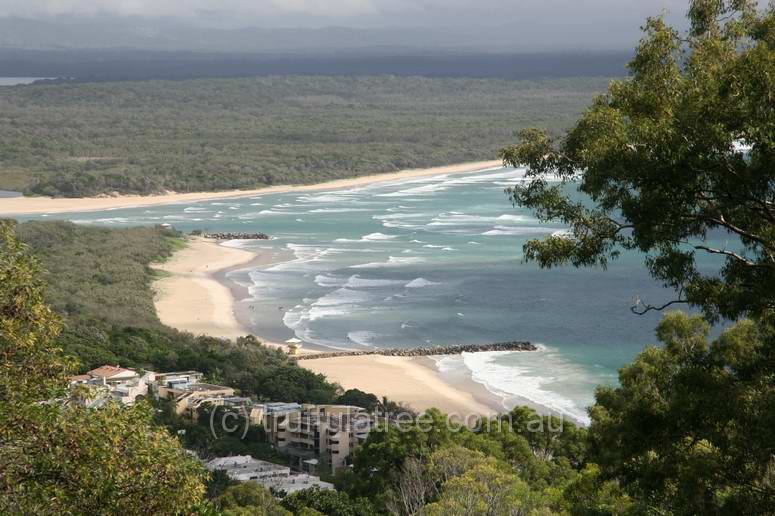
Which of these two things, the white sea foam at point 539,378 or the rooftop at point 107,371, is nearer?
the rooftop at point 107,371

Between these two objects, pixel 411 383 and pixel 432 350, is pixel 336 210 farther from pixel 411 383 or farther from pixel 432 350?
pixel 411 383

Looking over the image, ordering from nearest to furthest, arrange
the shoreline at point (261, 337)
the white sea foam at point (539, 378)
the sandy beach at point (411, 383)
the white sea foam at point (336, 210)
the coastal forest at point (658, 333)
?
1. the coastal forest at point (658, 333)
2. the white sea foam at point (539, 378)
3. the sandy beach at point (411, 383)
4. the shoreline at point (261, 337)
5. the white sea foam at point (336, 210)

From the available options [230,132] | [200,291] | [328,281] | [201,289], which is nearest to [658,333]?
[328,281]

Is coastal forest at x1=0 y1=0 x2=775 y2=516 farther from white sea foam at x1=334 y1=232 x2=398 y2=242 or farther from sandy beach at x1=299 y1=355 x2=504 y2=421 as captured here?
white sea foam at x1=334 y1=232 x2=398 y2=242

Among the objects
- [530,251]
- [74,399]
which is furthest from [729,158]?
[74,399]

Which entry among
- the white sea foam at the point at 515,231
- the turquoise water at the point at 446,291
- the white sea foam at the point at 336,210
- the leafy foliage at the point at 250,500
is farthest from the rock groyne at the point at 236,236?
the leafy foliage at the point at 250,500

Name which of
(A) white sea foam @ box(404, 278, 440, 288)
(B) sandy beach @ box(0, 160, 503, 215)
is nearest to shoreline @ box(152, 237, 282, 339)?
(A) white sea foam @ box(404, 278, 440, 288)

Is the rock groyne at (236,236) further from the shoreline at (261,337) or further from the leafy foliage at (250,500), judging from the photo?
the leafy foliage at (250,500)
